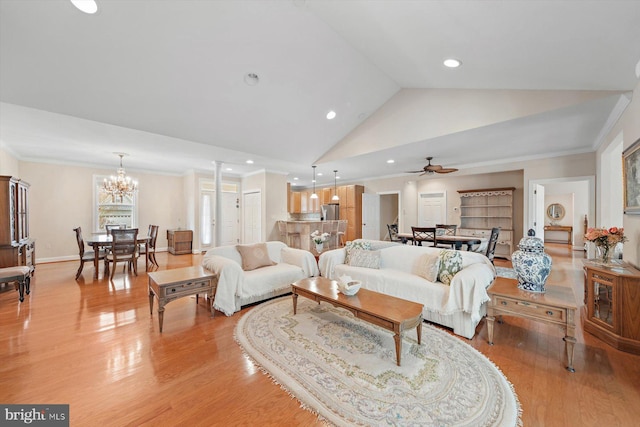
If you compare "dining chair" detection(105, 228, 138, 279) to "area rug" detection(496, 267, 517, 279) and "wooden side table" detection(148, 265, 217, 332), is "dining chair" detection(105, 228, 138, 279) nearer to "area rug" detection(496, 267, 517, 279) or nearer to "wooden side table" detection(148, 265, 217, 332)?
"wooden side table" detection(148, 265, 217, 332)

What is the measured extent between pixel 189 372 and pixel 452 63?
4081 millimetres

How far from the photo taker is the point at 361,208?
29.5 feet

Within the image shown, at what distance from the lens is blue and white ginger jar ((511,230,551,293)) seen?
2322mm

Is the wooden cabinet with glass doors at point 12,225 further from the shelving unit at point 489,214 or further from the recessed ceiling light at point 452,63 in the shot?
the shelving unit at point 489,214

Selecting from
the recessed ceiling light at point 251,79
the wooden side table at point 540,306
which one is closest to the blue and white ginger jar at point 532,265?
the wooden side table at point 540,306

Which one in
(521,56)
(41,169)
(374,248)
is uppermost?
(521,56)

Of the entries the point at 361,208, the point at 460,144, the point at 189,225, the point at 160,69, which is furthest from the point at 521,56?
the point at 189,225

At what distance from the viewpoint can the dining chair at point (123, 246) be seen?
481 centimetres

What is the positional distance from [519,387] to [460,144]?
4.00 metres

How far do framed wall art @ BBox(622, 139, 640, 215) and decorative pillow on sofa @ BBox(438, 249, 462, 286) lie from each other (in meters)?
1.67

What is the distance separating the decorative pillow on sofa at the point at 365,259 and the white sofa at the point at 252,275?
25.6 inches

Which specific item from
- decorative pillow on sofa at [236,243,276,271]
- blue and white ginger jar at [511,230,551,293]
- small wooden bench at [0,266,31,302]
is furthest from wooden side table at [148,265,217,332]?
blue and white ginger jar at [511,230,551,293]

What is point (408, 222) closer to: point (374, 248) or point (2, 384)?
point (374, 248)
